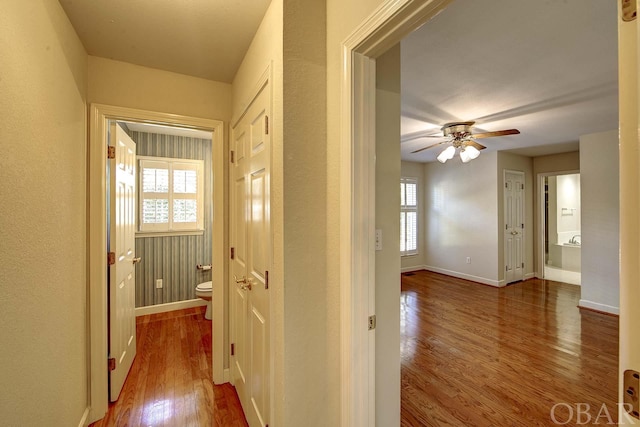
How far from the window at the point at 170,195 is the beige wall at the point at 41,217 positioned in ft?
6.76

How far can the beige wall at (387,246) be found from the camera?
1.28 meters

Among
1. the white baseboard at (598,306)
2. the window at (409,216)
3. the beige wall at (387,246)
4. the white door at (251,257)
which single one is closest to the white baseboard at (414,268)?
the window at (409,216)

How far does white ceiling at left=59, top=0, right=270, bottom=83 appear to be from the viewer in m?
1.45

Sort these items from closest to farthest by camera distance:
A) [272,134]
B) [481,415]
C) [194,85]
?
[272,134] < [481,415] < [194,85]

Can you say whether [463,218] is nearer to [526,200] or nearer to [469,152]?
[526,200]

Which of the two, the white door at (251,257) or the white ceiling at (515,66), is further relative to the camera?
the white ceiling at (515,66)

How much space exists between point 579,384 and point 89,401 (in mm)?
3681

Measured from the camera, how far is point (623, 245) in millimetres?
500

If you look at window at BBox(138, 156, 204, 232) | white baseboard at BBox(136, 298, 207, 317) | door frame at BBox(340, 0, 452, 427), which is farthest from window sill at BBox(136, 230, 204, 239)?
door frame at BBox(340, 0, 452, 427)

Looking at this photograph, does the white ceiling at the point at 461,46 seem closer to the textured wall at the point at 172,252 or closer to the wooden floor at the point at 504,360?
the textured wall at the point at 172,252

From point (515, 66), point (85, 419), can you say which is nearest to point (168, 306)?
point (85, 419)

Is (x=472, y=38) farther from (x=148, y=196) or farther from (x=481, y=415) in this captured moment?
(x=148, y=196)

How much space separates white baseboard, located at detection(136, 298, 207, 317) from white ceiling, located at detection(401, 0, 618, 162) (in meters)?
3.79

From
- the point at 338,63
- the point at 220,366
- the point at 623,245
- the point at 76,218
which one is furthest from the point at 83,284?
the point at 623,245
